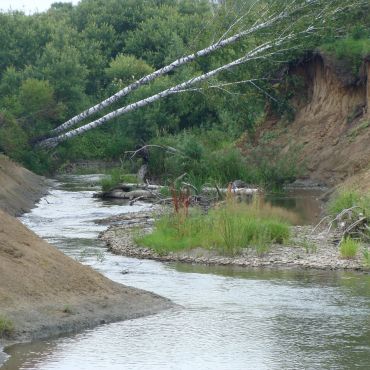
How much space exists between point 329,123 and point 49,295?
3068 cm

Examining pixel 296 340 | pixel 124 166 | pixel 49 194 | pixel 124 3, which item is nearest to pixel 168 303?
pixel 296 340

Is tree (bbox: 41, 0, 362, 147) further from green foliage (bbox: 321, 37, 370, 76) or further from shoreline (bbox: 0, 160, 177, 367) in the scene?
shoreline (bbox: 0, 160, 177, 367)

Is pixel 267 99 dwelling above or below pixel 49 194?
above

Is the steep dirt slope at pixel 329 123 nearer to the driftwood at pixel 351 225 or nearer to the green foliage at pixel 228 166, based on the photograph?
the green foliage at pixel 228 166

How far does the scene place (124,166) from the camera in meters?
44.6

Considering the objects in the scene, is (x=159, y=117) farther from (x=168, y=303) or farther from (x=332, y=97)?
(x=168, y=303)

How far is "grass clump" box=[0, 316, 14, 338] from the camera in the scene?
48.3 ft

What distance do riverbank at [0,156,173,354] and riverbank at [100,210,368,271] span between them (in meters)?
5.13

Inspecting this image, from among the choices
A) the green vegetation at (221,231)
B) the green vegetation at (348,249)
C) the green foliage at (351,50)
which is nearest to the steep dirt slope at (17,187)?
the green vegetation at (221,231)

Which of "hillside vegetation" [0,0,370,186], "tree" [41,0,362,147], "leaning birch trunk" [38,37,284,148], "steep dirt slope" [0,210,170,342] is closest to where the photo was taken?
"steep dirt slope" [0,210,170,342]

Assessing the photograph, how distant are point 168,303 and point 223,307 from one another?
912 millimetres

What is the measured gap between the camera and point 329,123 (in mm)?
45594

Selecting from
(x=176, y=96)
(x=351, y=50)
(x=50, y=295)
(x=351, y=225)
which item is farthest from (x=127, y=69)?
(x=50, y=295)

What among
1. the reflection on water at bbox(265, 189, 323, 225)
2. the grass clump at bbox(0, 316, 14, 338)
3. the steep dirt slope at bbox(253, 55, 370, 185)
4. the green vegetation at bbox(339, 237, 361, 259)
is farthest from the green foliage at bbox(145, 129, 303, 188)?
the grass clump at bbox(0, 316, 14, 338)
